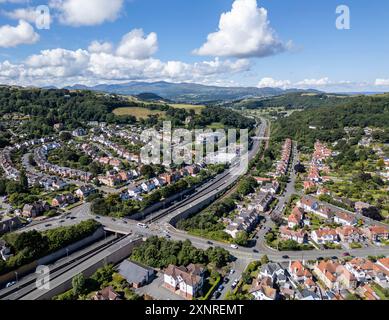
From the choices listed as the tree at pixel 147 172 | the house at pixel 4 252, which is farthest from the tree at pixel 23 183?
the house at pixel 4 252

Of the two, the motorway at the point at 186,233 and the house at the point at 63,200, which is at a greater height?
the house at the point at 63,200

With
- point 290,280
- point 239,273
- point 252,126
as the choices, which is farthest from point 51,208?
point 252,126

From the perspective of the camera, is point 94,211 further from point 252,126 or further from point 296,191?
point 252,126

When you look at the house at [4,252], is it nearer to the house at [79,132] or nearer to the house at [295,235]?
the house at [295,235]

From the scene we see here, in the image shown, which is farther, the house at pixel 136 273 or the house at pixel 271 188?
the house at pixel 271 188

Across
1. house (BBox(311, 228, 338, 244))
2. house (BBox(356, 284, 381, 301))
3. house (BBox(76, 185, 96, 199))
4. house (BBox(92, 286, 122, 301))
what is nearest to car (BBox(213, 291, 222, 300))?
house (BBox(92, 286, 122, 301))

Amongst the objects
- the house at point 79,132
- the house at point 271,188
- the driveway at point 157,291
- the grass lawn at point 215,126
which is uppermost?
the grass lawn at point 215,126

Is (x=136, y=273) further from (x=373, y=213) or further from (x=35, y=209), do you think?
(x=373, y=213)
